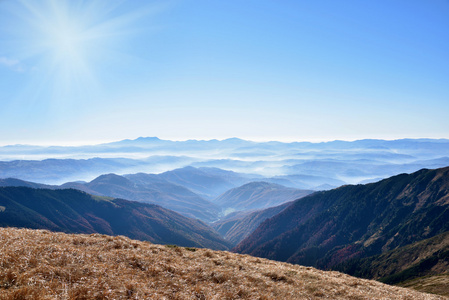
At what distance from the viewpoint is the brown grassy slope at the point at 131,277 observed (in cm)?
1070

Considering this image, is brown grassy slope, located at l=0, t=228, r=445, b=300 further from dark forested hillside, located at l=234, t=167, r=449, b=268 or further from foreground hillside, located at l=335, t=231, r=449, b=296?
dark forested hillside, located at l=234, t=167, r=449, b=268

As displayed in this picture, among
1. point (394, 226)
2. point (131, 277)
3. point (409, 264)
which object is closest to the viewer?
point (131, 277)

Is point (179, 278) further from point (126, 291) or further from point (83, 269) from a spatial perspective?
point (83, 269)

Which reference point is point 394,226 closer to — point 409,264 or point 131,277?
point 409,264

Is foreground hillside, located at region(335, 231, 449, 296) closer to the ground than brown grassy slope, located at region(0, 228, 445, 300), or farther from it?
closer to the ground

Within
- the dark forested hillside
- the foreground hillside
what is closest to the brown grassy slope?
the foreground hillside

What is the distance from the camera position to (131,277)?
13594 mm

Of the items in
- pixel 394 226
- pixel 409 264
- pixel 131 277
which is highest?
pixel 131 277

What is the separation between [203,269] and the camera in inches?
682

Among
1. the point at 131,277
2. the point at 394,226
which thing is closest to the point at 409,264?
the point at 394,226

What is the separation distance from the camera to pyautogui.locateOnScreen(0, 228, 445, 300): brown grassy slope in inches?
421

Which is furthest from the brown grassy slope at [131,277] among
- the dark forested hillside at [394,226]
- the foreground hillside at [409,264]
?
the dark forested hillside at [394,226]

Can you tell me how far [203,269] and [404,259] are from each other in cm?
12392

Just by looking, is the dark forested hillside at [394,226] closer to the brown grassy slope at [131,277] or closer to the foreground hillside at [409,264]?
the foreground hillside at [409,264]
